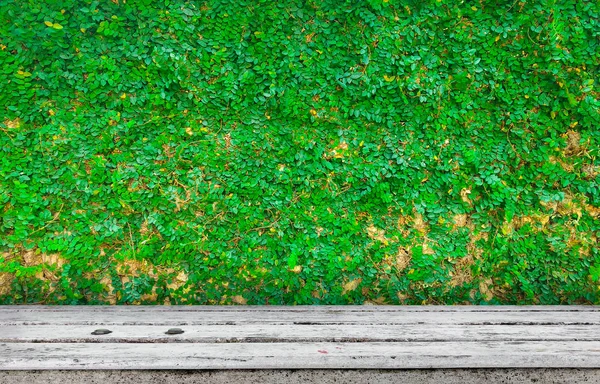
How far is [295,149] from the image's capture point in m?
2.88

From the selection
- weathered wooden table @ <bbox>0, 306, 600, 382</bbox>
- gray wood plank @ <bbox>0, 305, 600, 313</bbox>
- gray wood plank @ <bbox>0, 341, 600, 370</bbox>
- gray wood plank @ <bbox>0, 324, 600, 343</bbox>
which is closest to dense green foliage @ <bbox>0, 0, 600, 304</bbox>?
gray wood plank @ <bbox>0, 305, 600, 313</bbox>

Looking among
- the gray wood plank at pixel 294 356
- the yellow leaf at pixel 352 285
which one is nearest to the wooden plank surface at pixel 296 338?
the gray wood plank at pixel 294 356

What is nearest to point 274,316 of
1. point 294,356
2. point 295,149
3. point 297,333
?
point 297,333

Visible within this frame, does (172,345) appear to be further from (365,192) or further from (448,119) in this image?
(448,119)

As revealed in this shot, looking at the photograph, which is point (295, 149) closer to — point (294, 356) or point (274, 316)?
point (274, 316)

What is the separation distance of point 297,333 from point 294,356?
27 cm

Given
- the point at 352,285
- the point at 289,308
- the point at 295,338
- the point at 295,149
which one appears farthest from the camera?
the point at 352,285

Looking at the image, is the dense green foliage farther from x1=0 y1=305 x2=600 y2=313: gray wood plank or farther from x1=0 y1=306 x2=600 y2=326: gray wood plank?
x1=0 y1=306 x2=600 y2=326: gray wood plank

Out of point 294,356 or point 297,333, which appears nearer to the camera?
point 294,356

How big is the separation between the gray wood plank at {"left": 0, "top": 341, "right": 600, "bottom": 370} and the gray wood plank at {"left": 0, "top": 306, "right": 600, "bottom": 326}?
346 millimetres

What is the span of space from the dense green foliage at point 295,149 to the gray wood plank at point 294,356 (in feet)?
3.02

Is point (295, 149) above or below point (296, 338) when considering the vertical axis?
above

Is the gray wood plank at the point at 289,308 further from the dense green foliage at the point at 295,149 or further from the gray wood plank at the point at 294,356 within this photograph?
the gray wood plank at the point at 294,356

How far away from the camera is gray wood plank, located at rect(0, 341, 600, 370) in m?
1.87
